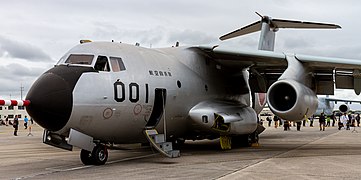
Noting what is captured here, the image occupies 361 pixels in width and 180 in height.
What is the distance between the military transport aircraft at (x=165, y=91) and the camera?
9.38 meters

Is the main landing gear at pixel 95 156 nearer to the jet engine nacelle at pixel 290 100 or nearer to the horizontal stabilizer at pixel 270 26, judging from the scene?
the jet engine nacelle at pixel 290 100

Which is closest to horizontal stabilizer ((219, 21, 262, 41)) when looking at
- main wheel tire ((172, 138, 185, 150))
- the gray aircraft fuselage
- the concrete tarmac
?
the gray aircraft fuselage

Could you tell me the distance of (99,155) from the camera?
10211 millimetres

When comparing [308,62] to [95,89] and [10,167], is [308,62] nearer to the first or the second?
[95,89]

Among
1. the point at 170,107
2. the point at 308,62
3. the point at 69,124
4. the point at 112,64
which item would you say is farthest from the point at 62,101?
the point at 308,62

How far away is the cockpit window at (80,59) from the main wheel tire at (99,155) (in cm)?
212

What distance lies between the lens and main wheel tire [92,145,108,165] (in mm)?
10094

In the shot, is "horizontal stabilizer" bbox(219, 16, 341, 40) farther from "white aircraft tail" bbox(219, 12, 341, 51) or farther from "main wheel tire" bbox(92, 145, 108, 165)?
"main wheel tire" bbox(92, 145, 108, 165)

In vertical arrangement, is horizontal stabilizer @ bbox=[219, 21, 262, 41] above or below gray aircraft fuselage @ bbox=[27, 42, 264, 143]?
above

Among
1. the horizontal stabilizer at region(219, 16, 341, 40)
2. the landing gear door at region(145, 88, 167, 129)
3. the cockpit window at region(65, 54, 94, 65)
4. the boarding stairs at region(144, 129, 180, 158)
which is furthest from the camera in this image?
the horizontal stabilizer at region(219, 16, 341, 40)

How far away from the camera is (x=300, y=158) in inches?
455

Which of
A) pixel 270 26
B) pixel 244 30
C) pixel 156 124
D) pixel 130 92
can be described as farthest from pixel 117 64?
pixel 270 26

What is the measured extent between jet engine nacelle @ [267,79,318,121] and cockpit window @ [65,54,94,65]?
5.16 m

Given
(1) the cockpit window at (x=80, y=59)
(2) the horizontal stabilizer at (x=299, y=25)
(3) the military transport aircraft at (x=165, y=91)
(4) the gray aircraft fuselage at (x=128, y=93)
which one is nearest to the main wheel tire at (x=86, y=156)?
(3) the military transport aircraft at (x=165, y=91)
